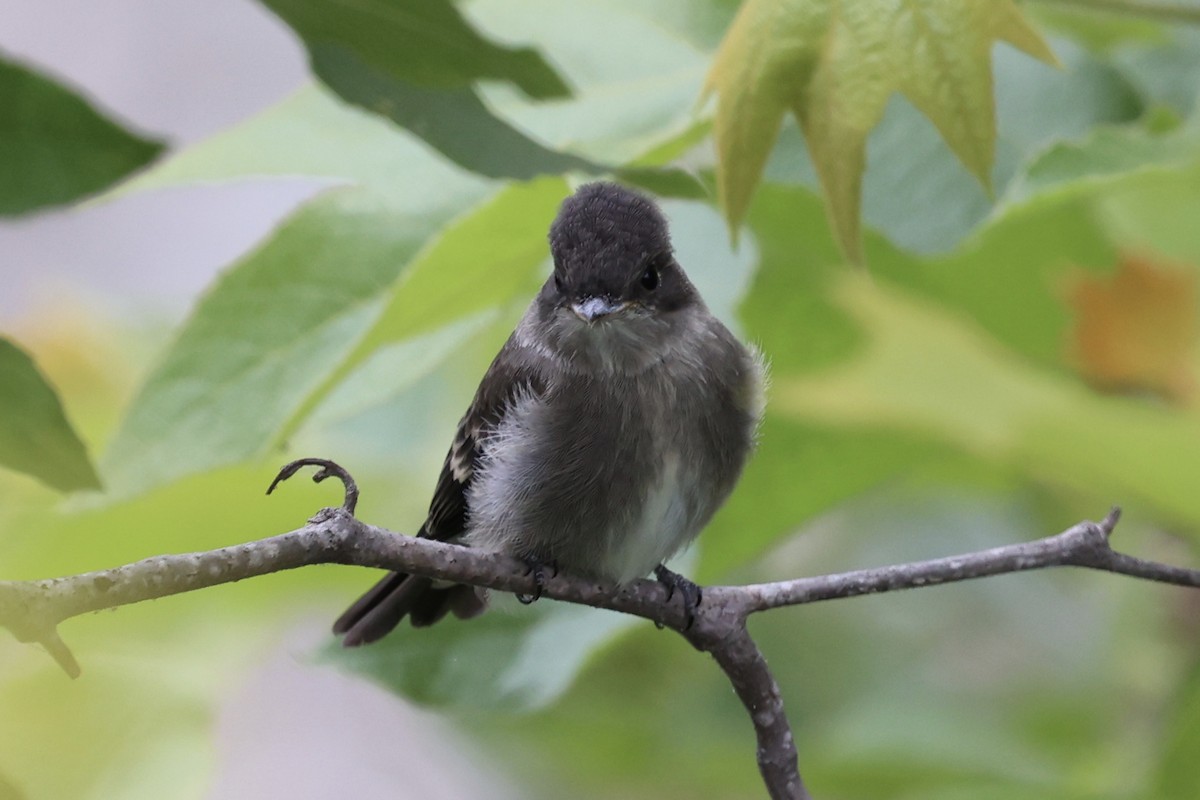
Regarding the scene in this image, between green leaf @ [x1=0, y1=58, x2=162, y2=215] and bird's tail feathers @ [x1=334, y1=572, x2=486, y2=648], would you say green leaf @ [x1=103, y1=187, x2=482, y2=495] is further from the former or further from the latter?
green leaf @ [x1=0, y1=58, x2=162, y2=215]

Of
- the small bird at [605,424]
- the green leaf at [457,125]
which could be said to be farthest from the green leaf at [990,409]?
the green leaf at [457,125]

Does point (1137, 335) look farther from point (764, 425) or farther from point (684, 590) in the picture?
point (684, 590)

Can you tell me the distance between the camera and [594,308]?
2039mm

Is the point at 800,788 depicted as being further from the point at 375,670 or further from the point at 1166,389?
the point at 1166,389

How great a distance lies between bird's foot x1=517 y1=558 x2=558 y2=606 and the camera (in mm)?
1471

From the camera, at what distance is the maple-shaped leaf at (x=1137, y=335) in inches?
88.2

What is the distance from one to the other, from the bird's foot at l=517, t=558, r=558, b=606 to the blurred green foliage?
0.24ft

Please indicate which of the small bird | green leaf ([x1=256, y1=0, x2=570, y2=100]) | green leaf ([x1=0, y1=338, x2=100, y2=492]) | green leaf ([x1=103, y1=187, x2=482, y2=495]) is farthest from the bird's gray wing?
green leaf ([x1=0, y1=338, x2=100, y2=492])

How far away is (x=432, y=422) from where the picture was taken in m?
2.79

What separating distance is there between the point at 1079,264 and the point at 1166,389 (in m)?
0.26

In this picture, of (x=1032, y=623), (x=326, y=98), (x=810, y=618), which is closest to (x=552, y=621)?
(x=326, y=98)

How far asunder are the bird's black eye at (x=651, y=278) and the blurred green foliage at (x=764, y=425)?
0.07m

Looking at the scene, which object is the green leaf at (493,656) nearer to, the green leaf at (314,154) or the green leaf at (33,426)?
the green leaf at (314,154)

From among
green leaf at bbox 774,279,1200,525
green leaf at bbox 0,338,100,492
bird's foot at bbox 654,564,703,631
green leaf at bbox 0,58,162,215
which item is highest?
green leaf at bbox 774,279,1200,525
